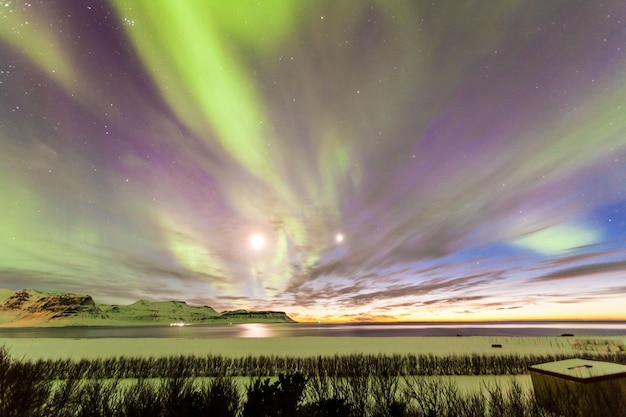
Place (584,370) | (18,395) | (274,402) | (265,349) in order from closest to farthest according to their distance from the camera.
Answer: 1. (18,395)
2. (274,402)
3. (584,370)
4. (265,349)

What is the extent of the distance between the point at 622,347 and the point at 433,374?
60.2 metres

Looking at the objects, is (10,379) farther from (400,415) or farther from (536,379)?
(536,379)

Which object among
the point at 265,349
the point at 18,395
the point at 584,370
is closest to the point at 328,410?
the point at 18,395

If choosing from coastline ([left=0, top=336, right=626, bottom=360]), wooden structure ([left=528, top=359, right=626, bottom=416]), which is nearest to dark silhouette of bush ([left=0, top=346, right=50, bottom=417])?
wooden structure ([left=528, top=359, right=626, bottom=416])

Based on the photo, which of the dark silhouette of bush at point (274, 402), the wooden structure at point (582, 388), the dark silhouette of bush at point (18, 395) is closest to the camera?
the dark silhouette of bush at point (18, 395)

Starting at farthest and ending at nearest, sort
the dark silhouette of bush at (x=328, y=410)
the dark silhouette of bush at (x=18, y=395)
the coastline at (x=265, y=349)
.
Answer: the coastline at (x=265, y=349) → the dark silhouette of bush at (x=328, y=410) → the dark silhouette of bush at (x=18, y=395)

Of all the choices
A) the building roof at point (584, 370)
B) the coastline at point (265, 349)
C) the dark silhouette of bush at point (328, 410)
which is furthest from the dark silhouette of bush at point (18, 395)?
the coastline at point (265, 349)

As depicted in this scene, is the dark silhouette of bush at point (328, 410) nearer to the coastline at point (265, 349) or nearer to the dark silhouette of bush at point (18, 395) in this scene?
the dark silhouette of bush at point (18, 395)

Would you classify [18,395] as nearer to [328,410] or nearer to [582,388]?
[328,410]

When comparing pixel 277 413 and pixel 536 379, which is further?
pixel 536 379

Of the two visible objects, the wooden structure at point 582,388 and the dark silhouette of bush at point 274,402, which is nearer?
the dark silhouette of bush at point 274,402

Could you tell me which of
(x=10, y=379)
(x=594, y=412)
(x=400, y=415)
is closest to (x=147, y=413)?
(x=10, y=379)

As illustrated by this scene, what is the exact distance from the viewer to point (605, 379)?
15.7 metres

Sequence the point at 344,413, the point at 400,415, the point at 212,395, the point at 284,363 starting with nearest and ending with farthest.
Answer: the point at 344,413
the point at 212,395
the point at 400,415
the point at 284,363
